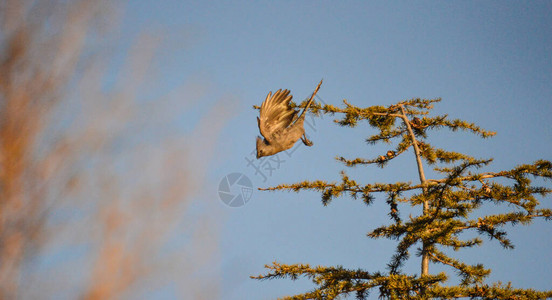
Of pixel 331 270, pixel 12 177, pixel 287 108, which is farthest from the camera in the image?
pixel 331 270

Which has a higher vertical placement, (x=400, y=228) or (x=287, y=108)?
(x=287, y=108)

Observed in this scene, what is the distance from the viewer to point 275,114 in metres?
6.57

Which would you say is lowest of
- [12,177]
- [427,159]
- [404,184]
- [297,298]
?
[12,177]

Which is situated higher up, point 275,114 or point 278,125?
point 275,114

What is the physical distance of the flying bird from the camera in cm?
636

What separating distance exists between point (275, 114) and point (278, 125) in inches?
7.1

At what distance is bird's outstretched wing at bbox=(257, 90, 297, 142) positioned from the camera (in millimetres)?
6411

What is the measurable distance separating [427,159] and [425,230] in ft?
7.05

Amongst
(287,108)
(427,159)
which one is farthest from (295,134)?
(427,159)

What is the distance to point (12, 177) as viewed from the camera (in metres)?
1.55

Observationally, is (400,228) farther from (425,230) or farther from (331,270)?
(331,270)

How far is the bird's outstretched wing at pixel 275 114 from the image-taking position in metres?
6.41

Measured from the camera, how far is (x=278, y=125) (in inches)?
257

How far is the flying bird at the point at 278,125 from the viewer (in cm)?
636
